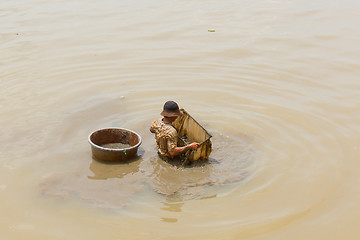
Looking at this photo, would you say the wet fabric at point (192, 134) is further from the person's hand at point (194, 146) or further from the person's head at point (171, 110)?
the person's head at point (171, 110)

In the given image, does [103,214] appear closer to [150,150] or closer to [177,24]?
[150,150]

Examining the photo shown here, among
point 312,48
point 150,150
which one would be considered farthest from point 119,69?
point 312,48

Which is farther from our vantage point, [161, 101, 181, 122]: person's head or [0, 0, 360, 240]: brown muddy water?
[161, 101, 181, 122]: person's head

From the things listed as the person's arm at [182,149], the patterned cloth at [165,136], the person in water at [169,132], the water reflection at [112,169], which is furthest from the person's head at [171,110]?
the water reflection at [112,169]

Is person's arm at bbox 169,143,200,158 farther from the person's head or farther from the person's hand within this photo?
the person's head

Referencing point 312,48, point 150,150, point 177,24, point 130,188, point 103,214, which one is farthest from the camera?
point 177,24

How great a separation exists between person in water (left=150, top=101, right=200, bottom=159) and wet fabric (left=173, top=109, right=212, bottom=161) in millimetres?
138

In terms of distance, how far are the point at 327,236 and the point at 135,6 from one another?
10.5m

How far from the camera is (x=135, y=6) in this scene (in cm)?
1368

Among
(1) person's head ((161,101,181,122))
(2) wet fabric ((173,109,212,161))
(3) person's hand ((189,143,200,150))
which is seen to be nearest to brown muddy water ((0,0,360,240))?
(2) wet fabric ((173,109,212,161))

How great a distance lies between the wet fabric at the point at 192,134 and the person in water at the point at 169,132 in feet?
0.45

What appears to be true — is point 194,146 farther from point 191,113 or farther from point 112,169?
point 191,113

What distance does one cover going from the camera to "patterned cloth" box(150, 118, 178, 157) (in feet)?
19.0

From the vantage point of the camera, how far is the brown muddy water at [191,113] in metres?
4.95
